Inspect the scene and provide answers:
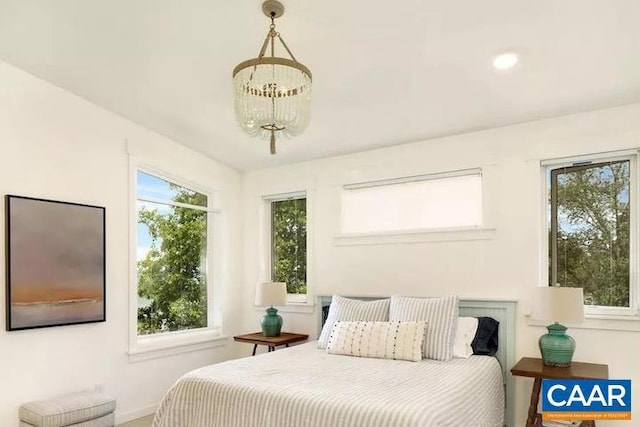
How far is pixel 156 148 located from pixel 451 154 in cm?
262

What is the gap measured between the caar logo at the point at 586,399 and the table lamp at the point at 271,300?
7.68 ft

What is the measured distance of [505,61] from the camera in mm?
2867

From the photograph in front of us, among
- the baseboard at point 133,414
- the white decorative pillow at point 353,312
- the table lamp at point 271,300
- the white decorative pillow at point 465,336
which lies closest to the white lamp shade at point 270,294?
the table lamp at point 271,300

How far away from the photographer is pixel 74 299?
3.74 metres

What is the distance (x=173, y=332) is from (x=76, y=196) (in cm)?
163

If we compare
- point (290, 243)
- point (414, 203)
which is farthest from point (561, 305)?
point (290, 243)

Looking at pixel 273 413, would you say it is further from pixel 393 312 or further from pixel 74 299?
pixel 74 299

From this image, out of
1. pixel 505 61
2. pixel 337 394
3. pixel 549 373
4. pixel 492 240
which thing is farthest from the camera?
pixel 492 240

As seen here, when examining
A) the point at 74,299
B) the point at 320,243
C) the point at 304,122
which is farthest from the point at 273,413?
the point at 320,243

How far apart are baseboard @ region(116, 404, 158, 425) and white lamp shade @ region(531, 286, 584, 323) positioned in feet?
10.7

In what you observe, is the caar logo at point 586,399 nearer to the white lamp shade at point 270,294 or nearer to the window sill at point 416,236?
the window sill at point 416,236

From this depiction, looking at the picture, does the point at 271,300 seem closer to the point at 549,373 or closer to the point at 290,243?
the point at 290,243

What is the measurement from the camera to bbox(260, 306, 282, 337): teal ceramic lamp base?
4.64 meters

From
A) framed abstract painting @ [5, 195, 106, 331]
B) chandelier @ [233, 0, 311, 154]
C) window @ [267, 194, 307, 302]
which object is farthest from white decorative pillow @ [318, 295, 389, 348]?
chandelier @ [233, 0, 311, 154]
